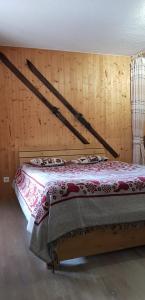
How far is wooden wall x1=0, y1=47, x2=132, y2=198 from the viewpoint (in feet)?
13.5

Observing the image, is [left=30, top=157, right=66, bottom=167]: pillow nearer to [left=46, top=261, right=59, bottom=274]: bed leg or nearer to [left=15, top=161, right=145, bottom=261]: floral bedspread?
[left=15, top=161, right=145, bottom=261]: floral bedspread

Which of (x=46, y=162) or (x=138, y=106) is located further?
(x=138, y=106)

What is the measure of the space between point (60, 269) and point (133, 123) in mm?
3288

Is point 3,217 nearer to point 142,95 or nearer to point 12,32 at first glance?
point 12,32

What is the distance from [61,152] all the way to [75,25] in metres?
1.92

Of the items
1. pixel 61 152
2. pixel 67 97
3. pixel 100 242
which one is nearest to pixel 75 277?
pixel 100 242

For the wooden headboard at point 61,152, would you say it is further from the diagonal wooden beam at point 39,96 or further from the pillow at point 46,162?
the pillow at point 46,162

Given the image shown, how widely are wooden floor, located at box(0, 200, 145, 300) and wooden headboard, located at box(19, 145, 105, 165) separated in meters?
1.85

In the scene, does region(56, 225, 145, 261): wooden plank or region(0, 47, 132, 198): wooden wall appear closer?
region(56, 225, 145, 261): wooden plank

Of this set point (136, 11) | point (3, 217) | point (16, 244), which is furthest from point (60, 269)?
point (136, 11)

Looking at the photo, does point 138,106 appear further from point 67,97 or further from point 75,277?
point 75,277

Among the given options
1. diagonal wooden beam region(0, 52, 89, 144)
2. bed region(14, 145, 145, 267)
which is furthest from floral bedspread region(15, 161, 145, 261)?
diagonal wooden beam region(0, 52, 89, 144)

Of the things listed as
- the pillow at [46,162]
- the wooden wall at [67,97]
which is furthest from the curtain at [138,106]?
the pillow at [46,162]

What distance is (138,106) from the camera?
15.4 ft
